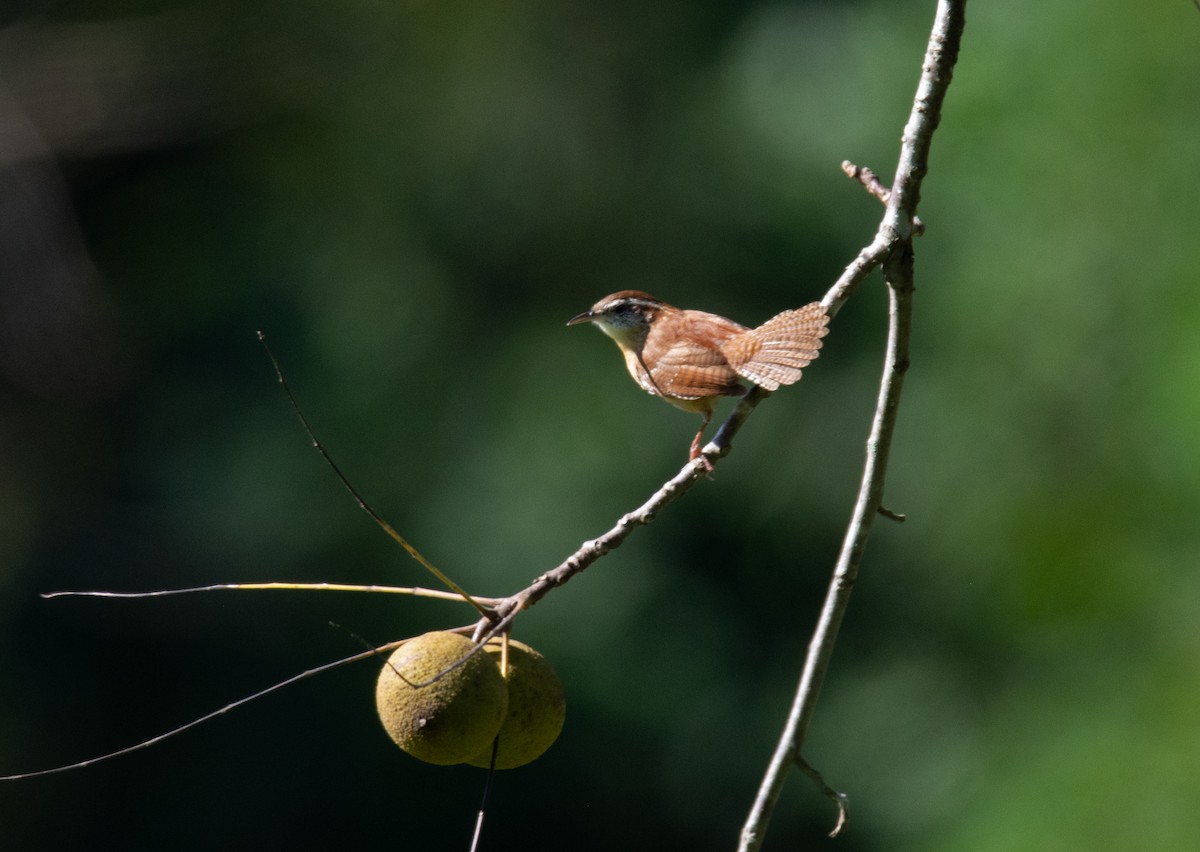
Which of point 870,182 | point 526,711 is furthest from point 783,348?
point 526,711

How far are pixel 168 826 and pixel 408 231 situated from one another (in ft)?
14.3

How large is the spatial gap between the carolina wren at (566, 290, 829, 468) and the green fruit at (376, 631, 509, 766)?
972mm

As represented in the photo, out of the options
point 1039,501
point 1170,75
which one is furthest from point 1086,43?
point 1039,501

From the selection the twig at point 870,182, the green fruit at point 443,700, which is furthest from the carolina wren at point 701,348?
the green fruit at point 443,700

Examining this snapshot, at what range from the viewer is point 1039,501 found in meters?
6.80

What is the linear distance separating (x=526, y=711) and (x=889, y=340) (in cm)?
84

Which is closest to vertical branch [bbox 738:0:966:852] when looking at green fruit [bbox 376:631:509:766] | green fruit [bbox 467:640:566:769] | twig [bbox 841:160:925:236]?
twig [bbox 841:160:925:236]

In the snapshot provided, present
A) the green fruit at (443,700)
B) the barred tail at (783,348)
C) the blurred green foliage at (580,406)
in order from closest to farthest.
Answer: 1. the green fruit at (443,700)
2. the barred tail at (783,348)
3. the blurred green foliage at (580,406)

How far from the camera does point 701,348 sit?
11.5 feet

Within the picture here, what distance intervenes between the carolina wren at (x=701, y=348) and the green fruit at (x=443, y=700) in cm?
97

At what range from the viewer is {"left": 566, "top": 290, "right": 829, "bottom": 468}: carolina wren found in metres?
2.99

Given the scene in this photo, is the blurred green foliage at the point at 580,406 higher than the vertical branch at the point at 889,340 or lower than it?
lower

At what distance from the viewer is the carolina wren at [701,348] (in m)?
2.99

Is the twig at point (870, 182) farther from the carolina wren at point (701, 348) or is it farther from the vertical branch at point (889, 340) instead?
the carolina wren at point (701, 348)
